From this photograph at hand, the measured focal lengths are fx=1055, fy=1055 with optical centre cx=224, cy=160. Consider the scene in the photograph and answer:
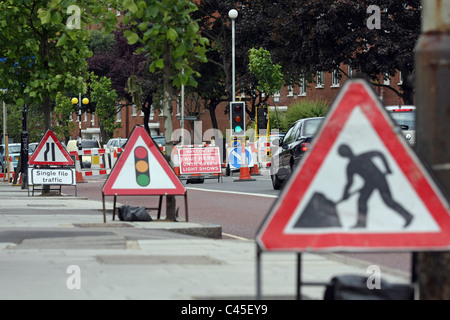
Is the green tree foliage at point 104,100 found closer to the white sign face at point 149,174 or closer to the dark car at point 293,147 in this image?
the dark car at point 293,147

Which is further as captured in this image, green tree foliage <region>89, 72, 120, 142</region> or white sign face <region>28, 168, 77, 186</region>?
green tree foliage <region>89, 72, 120, 142</region>

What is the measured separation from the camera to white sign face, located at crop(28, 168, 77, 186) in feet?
71.3

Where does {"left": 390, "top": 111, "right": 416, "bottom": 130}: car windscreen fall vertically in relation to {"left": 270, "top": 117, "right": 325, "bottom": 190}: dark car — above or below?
above

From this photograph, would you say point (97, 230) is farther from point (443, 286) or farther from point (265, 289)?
point (443, 286)

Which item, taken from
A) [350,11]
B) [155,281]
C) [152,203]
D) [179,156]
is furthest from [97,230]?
[350,11]

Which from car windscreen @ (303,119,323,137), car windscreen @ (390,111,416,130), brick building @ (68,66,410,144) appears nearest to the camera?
car windscreen @ (390,111,416,130)

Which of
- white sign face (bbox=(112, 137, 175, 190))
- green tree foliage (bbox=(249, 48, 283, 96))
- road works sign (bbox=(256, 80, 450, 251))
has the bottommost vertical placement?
white sign face (bbox=(112, 137, 175, 190))

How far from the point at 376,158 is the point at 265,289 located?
8.04 ft

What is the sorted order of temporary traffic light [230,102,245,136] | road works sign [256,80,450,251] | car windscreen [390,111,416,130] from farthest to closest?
temporary traffic light [230,102,245,136] → car windscreen [390,111,416,130] → road works sign [256,80,450,251]

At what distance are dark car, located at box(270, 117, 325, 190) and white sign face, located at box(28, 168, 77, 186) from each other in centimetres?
490

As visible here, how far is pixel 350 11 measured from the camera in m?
47.4

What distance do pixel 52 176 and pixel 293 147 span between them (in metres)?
5.50

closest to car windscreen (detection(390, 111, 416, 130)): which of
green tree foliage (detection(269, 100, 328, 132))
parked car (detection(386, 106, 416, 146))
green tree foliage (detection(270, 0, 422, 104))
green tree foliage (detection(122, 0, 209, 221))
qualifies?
parked car (detection(386, 106, 416, 146))

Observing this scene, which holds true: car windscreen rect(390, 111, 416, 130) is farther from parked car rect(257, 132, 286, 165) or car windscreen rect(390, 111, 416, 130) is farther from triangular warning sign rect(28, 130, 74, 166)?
parked car rect(257, 132, 286, 165)
